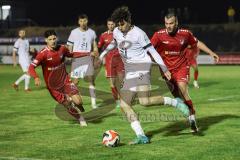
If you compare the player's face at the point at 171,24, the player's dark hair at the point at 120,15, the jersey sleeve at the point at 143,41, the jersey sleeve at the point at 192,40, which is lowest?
the jersey sleeve at the point at 192,40

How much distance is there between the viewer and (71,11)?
56375 millimetres

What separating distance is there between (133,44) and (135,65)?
18.7 inches

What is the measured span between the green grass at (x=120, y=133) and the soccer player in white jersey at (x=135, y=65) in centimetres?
63

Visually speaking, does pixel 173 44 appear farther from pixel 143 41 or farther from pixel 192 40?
pixel 143 41

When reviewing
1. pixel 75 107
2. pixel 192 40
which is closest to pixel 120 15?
pixel 192 40

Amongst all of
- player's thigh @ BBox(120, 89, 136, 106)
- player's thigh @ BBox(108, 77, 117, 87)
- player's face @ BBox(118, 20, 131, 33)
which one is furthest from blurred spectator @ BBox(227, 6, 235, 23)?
player's face @ BBox(118, 20, 131, 33)

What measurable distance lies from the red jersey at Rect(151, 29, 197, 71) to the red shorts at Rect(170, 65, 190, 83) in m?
0.08

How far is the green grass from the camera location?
911 cm

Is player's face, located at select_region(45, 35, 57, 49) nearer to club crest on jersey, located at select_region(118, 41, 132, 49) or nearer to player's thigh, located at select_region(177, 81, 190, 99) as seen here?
club crest on jersey, located at select_region(118, 41, 132, 49)

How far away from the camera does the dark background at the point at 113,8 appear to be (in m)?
52.0

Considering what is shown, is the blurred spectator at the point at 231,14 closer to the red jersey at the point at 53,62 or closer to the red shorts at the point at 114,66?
the red shorts at the point at 114,66

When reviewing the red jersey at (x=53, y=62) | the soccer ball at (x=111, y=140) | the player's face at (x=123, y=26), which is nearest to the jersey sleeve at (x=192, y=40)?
the player's face at (x=123, y=26)

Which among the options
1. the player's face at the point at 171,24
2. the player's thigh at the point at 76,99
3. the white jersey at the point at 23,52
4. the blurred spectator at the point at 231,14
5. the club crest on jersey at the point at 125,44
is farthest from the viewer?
the blurred spectator at the point at 231,14

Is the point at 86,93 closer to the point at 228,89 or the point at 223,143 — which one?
the point at 228,89
